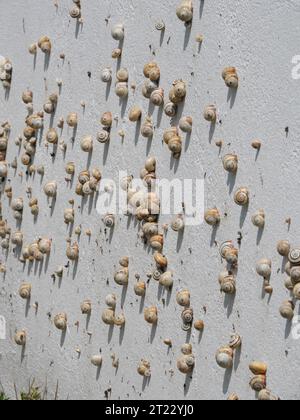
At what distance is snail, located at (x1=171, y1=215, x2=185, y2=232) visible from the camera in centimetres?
324

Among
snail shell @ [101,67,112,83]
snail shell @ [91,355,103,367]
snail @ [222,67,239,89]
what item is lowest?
snail shell @ [91,355,103,367]

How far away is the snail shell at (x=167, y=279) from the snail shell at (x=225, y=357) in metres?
0.34

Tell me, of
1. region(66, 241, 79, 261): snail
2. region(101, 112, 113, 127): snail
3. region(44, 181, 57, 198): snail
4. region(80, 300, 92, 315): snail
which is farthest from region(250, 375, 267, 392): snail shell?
region(44, 181, 57, 198): snail

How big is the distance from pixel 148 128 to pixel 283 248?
0.77 metres

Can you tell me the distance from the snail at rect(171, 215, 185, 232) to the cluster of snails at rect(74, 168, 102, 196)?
448 millimetres

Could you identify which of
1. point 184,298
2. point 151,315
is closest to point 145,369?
point 151,315

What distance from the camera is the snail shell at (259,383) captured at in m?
2.96

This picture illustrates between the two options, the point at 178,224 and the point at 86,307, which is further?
the point at 86,307

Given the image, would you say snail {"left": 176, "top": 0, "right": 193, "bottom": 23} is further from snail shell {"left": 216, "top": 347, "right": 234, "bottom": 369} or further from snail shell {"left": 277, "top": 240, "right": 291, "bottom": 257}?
snail shell {"left": 216, "top": 347, "right": 234, "bottom": 369}

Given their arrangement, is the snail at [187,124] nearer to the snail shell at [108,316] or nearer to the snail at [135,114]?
the snail at [135,114]

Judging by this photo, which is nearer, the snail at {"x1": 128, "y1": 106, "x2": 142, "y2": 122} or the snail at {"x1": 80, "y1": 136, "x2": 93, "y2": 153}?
the snail at {"x1": 128, "y1": 106, "x2": 142, "y2": 122}

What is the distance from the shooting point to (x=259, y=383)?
2.97 metres

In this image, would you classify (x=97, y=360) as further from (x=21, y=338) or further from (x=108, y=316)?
(x=21, y=338)
